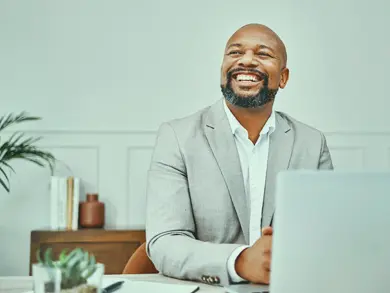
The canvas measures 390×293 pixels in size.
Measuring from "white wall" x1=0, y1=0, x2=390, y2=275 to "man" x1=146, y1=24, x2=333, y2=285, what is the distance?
5.11ft

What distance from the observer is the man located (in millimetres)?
1895

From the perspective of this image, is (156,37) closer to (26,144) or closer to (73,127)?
(73,127)

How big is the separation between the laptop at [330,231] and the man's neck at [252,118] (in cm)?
112

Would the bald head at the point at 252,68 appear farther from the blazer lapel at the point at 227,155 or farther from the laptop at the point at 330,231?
the laptop at the point at 330,231

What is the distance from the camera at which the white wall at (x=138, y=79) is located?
11.8 ft

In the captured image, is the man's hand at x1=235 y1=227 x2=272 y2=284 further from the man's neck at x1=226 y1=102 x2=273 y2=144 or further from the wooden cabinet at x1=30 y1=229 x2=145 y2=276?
the wooden cabinet at x1=30 y1=229 x2=145 y2=276

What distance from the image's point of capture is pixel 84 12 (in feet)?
12.0

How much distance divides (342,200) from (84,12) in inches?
116

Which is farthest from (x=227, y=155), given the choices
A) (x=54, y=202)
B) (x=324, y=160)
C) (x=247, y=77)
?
(x=54, y=202)

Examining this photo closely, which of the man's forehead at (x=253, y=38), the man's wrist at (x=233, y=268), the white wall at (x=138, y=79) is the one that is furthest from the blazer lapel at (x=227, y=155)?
the white wall at (x=138, y=79)

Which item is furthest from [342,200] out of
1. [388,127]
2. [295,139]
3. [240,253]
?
[388,127]

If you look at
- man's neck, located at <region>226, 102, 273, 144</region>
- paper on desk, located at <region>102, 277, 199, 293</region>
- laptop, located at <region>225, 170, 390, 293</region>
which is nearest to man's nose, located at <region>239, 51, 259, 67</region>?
man's neck, located at <region>226, 102, 273, 144</region>

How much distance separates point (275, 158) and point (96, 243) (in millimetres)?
1563

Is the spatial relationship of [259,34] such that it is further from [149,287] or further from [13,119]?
[13,119]
